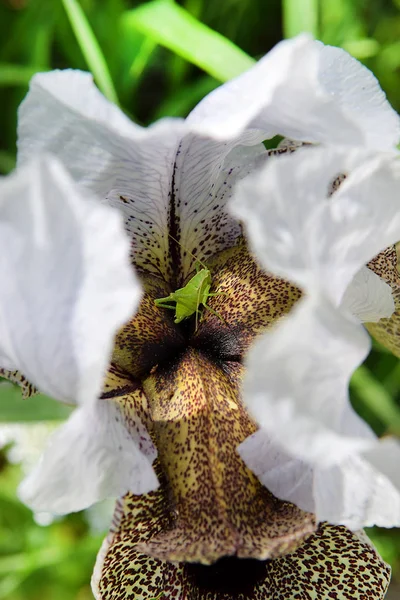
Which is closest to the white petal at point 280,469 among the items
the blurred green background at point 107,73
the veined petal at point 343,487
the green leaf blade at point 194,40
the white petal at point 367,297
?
the veined petal at point 343,487

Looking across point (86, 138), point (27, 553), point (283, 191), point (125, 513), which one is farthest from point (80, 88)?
point (27, 553)

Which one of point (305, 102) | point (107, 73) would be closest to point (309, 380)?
point (305, 102)

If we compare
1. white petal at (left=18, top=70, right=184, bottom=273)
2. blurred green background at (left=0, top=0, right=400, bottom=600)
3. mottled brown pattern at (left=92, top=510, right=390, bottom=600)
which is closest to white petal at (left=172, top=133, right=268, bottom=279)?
white petal at (left=18, top=70, right=184, bottom=273)

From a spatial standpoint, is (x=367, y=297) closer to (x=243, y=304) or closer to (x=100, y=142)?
(x=243, y=304)

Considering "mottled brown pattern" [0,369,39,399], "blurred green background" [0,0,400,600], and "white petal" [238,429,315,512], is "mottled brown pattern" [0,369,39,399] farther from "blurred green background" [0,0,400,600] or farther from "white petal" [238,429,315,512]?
"blurred green background" [0,0,400,600]

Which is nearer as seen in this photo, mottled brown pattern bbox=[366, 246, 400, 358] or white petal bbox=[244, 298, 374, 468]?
white petal bbox=[244, 298, 374, 468]

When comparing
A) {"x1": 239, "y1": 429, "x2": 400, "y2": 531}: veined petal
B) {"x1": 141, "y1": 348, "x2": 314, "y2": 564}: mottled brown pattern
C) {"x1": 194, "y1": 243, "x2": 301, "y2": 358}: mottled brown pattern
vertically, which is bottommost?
{"x1": 141, "y1": 348, "x2": 314, "y2": 564}: mottled brown pattern

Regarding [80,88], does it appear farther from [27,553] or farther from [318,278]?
[27,553]
